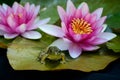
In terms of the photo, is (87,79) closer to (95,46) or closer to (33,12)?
(95,46)

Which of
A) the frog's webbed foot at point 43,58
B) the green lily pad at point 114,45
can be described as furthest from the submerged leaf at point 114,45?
the frog's webbed foot at point 43,58

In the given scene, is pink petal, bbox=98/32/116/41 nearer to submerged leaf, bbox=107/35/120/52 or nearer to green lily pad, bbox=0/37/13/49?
submerged leaf, bbox=107/35/120/52

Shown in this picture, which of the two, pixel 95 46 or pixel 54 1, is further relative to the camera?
pixel 54 1

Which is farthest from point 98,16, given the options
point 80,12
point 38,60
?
point 38,60

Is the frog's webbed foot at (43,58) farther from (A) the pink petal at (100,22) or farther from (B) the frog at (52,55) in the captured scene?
(A) the pink petal at (100,22)

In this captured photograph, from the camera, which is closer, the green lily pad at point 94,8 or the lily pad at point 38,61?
the lily pad at point 38,61

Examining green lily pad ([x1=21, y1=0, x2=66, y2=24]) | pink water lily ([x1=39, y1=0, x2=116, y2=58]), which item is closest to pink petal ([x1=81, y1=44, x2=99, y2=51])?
pink water lily ([x1=39, y1=0, x2=116, y2=58])

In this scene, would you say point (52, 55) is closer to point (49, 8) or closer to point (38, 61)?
point (38, 61)
